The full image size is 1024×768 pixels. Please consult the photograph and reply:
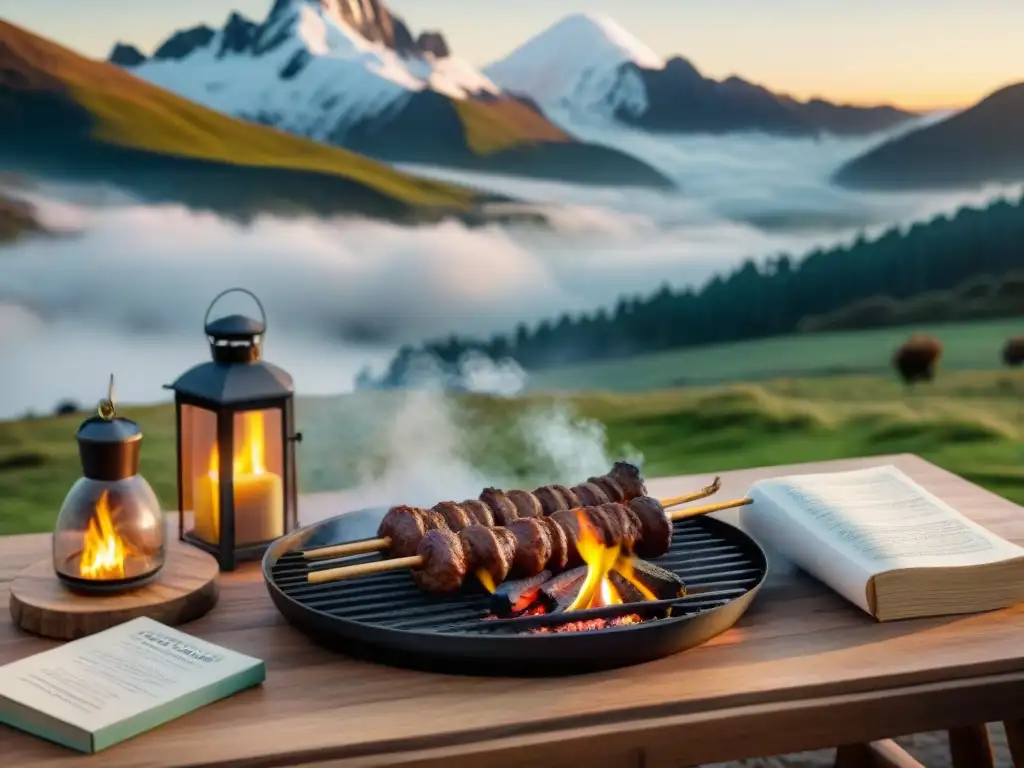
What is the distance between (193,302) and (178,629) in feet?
7.45

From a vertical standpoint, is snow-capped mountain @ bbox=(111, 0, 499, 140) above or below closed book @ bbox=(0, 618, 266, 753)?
above

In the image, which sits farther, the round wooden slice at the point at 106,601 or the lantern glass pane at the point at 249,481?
the lantern glass pane at the point at 249,481

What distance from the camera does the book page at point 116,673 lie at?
1.29m

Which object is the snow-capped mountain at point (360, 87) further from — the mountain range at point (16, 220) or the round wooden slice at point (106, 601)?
the round wooden slice at point (106, 601)

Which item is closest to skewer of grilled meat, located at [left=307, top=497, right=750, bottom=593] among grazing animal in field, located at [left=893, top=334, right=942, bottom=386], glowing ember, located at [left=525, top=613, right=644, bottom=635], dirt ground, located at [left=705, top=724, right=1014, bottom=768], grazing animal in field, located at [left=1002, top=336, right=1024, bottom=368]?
glowing ember, located at [left=525, top=613, right=644, bottom=635]

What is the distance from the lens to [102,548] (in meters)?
1.57

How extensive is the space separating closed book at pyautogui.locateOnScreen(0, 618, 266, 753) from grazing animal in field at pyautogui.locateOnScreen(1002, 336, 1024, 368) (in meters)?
3.60

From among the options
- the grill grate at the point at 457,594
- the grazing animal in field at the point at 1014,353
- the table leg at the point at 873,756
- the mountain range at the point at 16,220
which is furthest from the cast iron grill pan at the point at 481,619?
the grazing animal in field at the point at 1014,353

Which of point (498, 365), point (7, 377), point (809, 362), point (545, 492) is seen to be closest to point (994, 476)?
point (809, 362)

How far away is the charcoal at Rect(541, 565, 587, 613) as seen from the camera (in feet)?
5.10

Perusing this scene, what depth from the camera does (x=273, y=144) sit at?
3963 millimetres

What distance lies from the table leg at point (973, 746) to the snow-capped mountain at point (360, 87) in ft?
8.59

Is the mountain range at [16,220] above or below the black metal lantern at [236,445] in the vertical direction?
above

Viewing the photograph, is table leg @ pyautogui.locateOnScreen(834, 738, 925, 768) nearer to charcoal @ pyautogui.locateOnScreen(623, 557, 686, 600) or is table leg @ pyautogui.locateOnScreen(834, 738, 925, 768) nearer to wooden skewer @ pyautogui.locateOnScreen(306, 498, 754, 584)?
charcoal @ pyautogui.locateOnScreen(623, 557, 686, 600)
